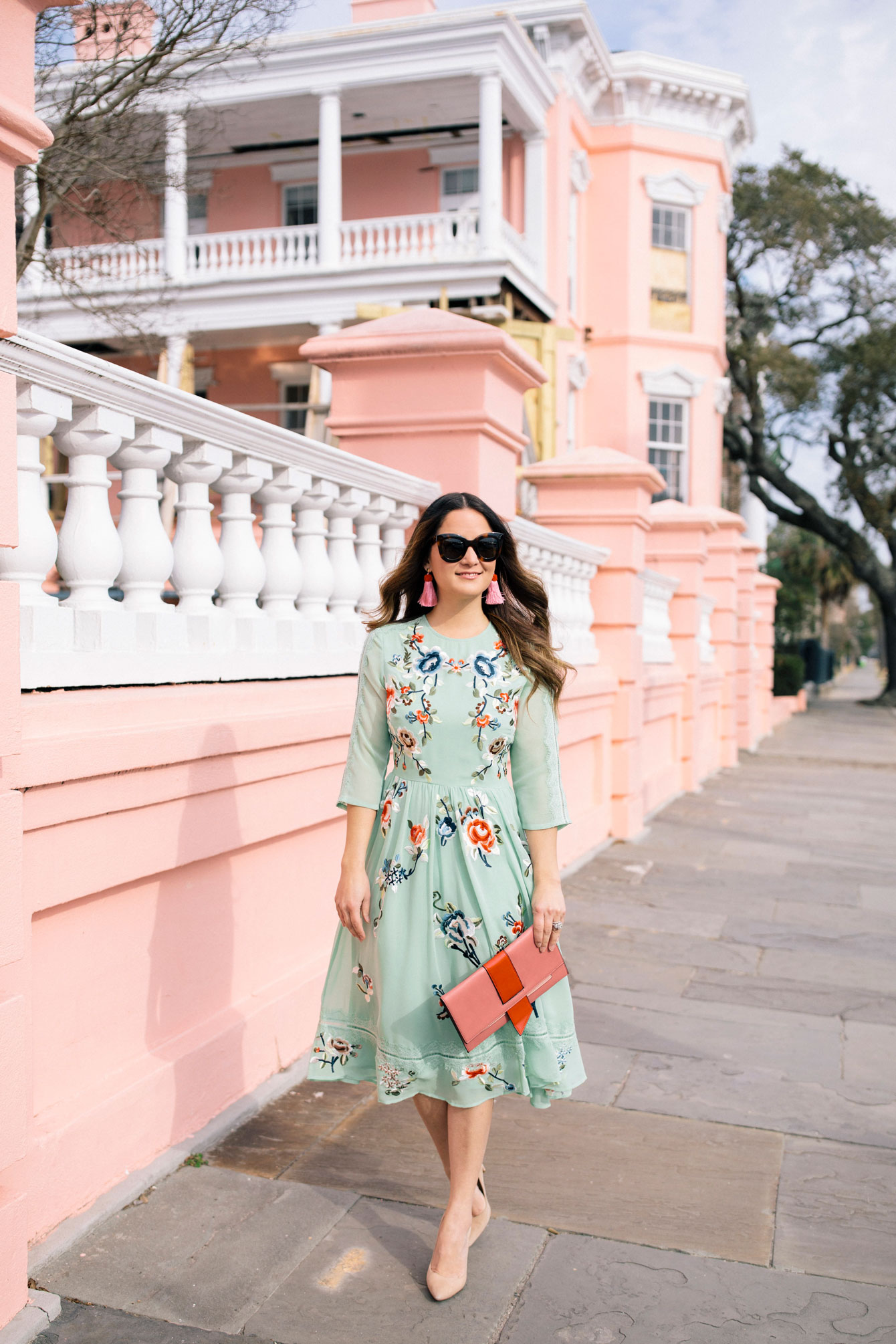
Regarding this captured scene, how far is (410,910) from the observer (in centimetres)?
266

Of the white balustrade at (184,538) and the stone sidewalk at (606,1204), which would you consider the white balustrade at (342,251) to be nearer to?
the white balustrade at (184,538)

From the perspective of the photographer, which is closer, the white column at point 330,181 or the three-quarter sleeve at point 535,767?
the three-quarter sleeve at point 535,767

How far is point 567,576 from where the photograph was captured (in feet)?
24.7

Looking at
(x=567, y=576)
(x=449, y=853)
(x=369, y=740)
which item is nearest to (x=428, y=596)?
(x=369, y=740)

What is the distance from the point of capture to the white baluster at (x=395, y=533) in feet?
16.3

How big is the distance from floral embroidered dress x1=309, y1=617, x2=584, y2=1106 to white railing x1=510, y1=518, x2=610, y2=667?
335 cm

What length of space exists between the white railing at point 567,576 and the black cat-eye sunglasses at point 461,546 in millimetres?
3295

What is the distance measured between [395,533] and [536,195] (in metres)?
14.6

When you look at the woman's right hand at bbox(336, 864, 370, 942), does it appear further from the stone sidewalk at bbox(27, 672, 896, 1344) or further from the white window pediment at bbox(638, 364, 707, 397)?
the white window pediment at bbox(638, 364, 707, 397)

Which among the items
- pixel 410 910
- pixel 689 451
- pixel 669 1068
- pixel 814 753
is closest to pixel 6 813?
pixel 410 910

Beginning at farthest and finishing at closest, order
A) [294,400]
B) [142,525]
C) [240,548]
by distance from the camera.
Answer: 1. [294,400]
2. [240,548]
3. [142,525]

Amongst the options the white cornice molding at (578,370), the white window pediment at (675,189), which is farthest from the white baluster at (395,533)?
the white window pediment at (675,189)

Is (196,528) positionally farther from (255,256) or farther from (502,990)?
(255,256)

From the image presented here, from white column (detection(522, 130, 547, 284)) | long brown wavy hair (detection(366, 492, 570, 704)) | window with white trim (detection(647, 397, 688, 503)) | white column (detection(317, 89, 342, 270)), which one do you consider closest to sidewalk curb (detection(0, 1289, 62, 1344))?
long brown wavy hair (detection(366, 492, 570, 704))
